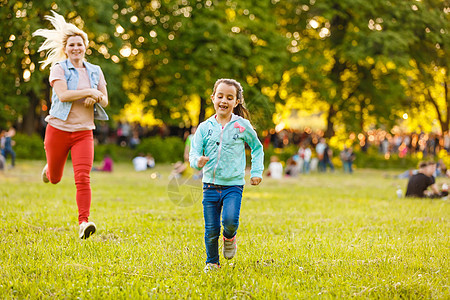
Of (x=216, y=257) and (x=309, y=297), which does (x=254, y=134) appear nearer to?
(x=216, y=257)

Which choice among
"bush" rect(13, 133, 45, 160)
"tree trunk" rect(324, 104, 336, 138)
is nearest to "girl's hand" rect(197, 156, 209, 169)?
"bush" rect(13, 133, 45, 160)

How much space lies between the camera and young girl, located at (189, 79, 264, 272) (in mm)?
5082

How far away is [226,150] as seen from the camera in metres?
5.13

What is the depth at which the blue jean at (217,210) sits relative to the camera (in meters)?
5.03

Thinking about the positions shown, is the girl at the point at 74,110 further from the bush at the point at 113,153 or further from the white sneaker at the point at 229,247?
the bush at the point at 113,153

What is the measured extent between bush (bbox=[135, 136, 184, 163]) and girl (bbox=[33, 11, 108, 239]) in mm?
24758

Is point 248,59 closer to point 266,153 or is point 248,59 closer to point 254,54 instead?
point 254,54

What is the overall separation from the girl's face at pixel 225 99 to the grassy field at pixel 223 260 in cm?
148

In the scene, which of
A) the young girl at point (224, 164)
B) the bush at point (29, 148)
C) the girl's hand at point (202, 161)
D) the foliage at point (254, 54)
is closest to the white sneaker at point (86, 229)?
the young girl at point (224, 164)

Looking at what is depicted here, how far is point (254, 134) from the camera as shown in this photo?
5211 mm

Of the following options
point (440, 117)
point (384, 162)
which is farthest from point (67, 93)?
point (440, 117)

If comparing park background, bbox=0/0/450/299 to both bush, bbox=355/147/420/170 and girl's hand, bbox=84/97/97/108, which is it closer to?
bush, bbox=355/147/420/170

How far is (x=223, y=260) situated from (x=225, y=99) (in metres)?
1.70

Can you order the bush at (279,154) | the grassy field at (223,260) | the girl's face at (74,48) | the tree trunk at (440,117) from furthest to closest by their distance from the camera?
the tree trunk at (440,117), the bush at (279,154), the girl's face at (74,48), the grassy field at (223,260)
